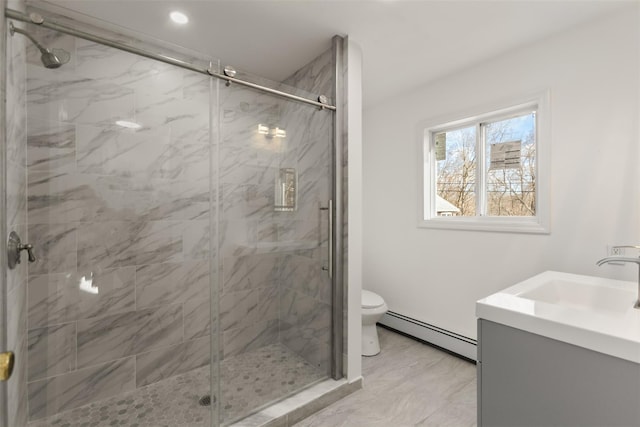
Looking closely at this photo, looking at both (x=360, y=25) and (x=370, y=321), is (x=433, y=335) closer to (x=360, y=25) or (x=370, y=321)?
(x=370, y=321)

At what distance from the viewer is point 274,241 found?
6.49 ft

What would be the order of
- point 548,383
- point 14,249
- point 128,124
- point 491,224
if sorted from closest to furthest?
point 548,383 → point 14,249 → point 128,124 → point 491,224

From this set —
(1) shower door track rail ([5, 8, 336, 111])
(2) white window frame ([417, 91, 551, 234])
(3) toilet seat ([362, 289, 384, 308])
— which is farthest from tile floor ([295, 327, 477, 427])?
(1) shower door track rail ([5, 8, 336, 111])

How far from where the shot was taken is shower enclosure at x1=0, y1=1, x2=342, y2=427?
146 centimetres

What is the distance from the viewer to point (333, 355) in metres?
1.96

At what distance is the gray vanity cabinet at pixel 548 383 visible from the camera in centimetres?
90

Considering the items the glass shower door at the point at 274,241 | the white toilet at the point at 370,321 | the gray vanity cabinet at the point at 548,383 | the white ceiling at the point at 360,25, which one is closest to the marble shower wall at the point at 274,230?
the glass shower door at the point at 274,241

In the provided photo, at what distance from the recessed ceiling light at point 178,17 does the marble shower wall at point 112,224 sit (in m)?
0.34

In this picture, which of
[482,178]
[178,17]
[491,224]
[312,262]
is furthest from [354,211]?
[178,17]

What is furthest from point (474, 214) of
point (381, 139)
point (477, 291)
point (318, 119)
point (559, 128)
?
point (318, 119)

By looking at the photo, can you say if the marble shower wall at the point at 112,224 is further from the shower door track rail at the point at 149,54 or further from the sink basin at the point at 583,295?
the sink basin at the point at 583,295

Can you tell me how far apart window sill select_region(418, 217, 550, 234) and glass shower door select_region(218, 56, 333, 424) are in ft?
3.72

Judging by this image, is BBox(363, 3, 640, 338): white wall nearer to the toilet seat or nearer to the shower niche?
the toilet seat

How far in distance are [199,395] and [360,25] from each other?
7.86 ft
